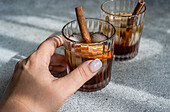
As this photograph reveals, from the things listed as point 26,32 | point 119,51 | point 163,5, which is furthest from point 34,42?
point 163,5

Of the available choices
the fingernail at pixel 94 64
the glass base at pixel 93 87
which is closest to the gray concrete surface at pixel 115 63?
the glass base at pixel 93 87

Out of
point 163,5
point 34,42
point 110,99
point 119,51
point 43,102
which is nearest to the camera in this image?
point 43,102

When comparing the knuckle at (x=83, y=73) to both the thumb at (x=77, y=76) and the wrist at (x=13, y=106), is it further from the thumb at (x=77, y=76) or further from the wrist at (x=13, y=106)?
the wrist at (x=13, y=106)

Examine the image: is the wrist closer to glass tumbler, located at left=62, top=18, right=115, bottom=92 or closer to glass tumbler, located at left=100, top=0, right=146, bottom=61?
glass tumbler, located at left=62, top=18, right=115, bottom=92

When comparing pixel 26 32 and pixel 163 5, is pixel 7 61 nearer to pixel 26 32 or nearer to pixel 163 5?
pixel 26 32

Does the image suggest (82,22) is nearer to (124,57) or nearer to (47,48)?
(47,48)

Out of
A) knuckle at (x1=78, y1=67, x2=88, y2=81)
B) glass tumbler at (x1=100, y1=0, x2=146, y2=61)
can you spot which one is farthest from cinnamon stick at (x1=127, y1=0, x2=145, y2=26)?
knuckle at (x1=78, y1=67, x2=88, y2=81)
